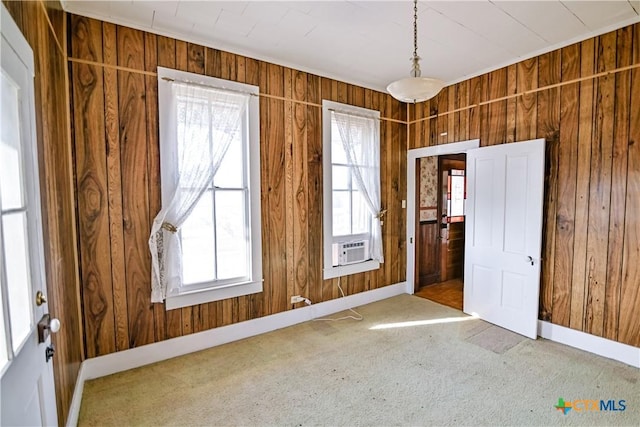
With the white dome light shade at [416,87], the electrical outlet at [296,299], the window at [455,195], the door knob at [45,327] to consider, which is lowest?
the electrical outlet at [296,299]

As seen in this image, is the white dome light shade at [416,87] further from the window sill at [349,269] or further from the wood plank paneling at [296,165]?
the window sill at [349,269]

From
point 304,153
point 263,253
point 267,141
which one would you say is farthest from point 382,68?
point 263,253

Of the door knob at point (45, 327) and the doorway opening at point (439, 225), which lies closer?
the door knob at point (45, 327)

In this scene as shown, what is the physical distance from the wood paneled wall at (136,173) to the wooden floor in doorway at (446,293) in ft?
7.14

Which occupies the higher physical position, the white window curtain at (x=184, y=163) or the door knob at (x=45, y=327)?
the white window curtain at (x=184, y=163)

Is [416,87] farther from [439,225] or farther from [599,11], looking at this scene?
[439,225]

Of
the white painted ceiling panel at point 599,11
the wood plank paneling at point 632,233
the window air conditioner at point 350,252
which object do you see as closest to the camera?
the white painted ceiling panel at point 599,11

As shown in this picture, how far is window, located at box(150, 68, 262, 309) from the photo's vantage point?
272 centimetres

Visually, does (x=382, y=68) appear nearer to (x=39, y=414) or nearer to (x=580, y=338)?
(x=580, y=338)

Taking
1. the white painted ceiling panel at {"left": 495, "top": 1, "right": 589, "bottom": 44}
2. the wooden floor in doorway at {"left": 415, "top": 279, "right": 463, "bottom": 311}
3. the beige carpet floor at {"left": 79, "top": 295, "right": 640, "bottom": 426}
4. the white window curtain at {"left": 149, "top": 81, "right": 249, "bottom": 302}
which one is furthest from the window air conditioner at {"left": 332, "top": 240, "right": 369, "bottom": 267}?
the white painted ceiling panel at {"left": 495, "top": 1, "right": 589, "bottom": 44}

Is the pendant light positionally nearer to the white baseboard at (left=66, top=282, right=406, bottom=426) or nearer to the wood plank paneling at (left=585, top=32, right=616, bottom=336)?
the wood plank paneling at (left=585, top=32, right=616, bottom=336)

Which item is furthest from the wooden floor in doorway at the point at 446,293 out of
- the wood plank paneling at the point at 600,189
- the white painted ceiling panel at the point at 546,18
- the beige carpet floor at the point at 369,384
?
the white painted ceiling panel at the point at 546,18

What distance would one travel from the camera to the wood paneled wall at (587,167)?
2650 millimetres

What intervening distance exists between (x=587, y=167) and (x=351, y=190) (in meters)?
2.37
